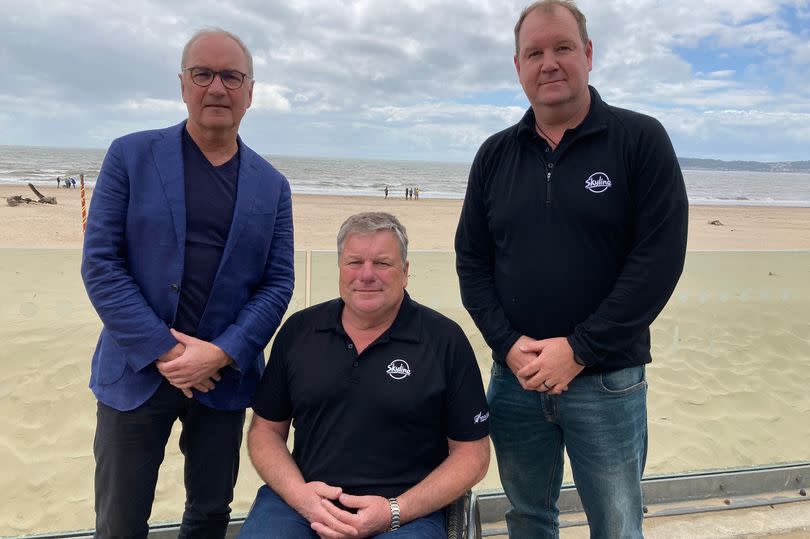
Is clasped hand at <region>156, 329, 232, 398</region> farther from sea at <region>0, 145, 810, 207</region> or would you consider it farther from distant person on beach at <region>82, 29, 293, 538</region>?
sea at <region>0, 145, 810, 207</region>

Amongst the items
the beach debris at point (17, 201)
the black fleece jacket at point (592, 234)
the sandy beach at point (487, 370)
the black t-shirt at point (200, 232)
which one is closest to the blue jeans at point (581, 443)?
the black fleece jacket at point (592, 234)

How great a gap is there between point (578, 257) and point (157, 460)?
1.66 meters

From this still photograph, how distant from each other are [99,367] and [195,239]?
23.0 inches

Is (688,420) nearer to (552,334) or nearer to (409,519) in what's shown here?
(552,334)

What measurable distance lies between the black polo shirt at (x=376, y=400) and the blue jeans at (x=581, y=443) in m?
0.22

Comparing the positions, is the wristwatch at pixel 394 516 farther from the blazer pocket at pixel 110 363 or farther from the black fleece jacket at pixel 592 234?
the blazer pocket at pixel 110 363

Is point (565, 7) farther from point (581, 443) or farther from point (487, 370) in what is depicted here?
point (487, 370)

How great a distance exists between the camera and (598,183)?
1.97 meters

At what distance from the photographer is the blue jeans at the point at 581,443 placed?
2068mm

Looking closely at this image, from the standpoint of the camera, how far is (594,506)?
7.09 ft

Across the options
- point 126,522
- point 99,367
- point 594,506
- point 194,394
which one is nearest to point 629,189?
point 594,506

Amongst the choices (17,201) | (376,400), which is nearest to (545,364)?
(376,400)

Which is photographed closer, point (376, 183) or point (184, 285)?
point (184, 285)

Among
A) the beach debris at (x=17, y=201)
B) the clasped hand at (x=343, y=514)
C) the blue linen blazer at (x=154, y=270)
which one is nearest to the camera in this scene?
the clasped hand at (x=343, y=514)
